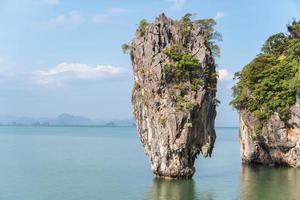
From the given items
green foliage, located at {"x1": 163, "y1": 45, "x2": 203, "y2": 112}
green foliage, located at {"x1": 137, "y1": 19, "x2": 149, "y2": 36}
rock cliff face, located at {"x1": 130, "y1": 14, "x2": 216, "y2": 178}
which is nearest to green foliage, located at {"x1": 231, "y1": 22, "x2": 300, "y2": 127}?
rock cliff face, located at {"x1": 130, "y1": 14, "x2": 216, "y2": 178}

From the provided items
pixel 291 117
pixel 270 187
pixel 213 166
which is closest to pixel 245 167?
pixel 213 166

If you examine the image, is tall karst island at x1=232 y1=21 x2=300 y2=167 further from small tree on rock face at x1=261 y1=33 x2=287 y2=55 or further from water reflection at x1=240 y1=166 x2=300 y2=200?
water reflection at x1=240 y1=166 x2=300 y2=200

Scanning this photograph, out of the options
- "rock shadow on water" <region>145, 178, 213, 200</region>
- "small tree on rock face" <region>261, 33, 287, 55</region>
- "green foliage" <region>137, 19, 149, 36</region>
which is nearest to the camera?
"rock shadow on water" <region>145, 178, 213, 200</region>

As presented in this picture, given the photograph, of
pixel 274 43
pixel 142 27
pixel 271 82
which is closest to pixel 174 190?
pixel 142 27

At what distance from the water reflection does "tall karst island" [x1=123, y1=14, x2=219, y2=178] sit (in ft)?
14.9

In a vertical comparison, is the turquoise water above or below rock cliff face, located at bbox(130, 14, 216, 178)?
below

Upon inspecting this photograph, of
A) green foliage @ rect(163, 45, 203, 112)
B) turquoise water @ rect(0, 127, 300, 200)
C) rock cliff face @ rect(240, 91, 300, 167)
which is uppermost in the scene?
green foliage @ rect(163, 45, 203, 112)

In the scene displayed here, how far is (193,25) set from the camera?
36312 mm

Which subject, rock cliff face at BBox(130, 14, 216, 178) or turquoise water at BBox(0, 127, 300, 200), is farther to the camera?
rock cliff face at BBox(130, 14, 216, 178)

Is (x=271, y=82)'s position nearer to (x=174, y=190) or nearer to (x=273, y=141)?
(x=273, y=141)

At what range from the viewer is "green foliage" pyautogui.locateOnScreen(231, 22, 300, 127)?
4222 centimetres

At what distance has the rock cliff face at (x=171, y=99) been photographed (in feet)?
109

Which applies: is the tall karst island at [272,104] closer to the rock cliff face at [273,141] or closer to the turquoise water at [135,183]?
the rock cliff face at [273,141]

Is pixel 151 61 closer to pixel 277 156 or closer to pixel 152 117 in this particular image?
pixel 152 117
